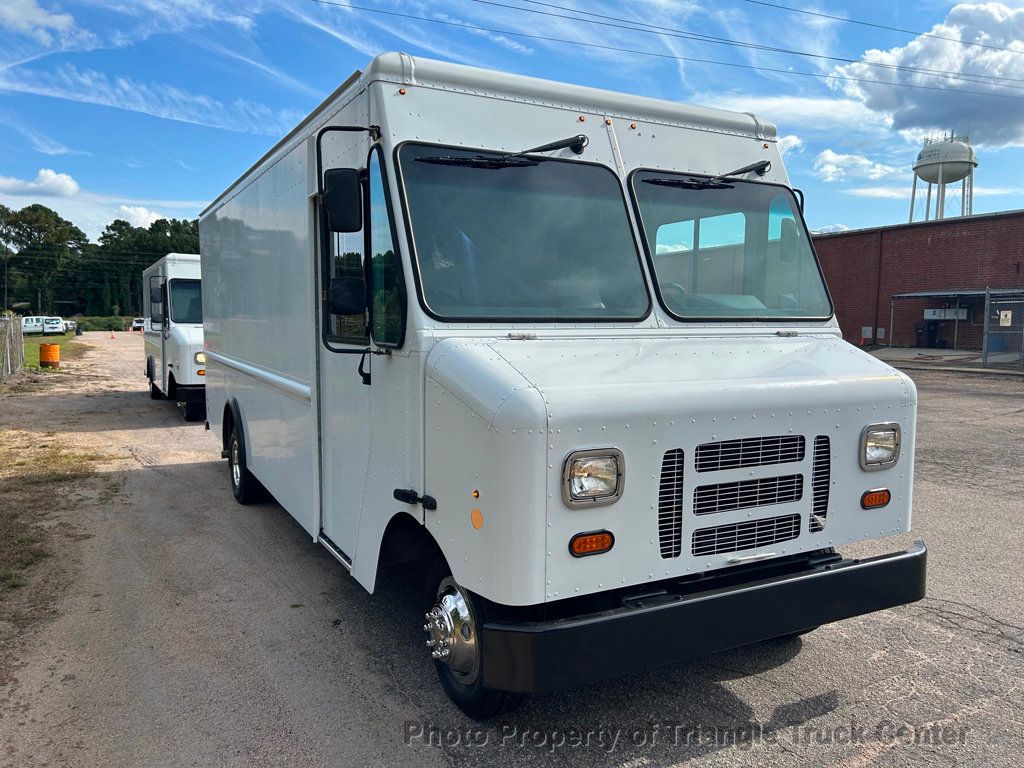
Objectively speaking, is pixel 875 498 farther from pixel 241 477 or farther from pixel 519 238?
pixel 241 477

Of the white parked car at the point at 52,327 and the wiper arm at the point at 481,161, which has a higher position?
the wiper arm at the point at 481,161

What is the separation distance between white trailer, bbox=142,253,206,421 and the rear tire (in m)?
4.93

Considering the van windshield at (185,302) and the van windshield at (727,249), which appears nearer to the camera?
the van windshield at (727,249)

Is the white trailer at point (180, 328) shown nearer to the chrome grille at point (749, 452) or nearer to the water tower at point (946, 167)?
the chrome grille at point (749, 452)

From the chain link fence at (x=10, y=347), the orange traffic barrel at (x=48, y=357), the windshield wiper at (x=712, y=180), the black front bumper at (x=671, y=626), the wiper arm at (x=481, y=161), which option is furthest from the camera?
the orange traffic barrel at (x=48, y=357)

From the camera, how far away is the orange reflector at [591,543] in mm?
2689

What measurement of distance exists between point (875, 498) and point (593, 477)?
1.51 m

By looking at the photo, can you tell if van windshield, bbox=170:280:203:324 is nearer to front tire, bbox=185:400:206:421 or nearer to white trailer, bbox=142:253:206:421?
white trailer, bbox=142:253:206:421

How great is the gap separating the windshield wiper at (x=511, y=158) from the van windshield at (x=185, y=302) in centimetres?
1052

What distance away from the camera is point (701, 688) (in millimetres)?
3555

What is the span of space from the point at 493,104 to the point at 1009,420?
11.7m

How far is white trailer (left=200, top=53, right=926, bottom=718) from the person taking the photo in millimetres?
2699

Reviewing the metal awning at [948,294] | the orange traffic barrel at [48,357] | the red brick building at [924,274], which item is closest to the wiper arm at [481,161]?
the red brick building at [924,274]

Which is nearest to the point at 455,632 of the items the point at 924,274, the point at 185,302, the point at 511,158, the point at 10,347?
the point at 511,158
